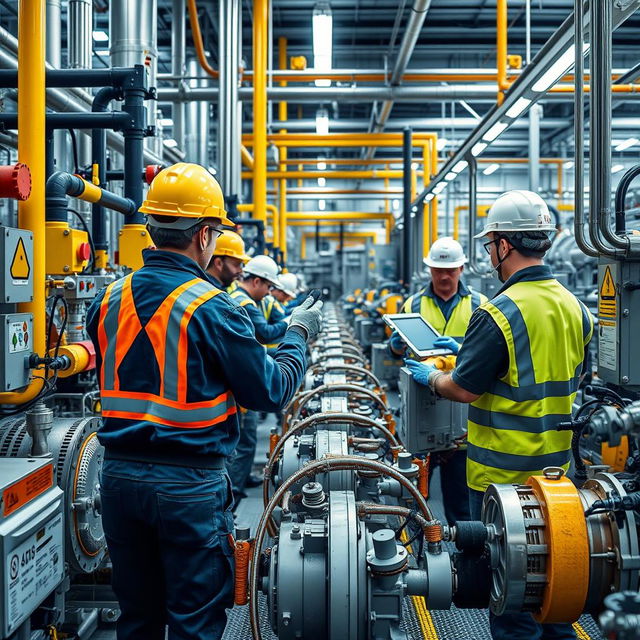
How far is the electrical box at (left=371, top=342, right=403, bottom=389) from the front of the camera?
22.7 ft

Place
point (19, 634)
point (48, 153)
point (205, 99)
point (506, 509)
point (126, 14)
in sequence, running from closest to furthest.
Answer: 1. point (506, 509)
2. point (19, 634)
3. point (48, 153)
4. point (126, 14)
5. point (205, 99)

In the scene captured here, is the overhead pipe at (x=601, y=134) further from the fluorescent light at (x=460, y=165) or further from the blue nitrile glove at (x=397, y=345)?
the fluorescent light at (x=460, y=165)

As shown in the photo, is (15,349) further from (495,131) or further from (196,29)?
(196,29)

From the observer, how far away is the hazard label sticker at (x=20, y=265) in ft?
6.88

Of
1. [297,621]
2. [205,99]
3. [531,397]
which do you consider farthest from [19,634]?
[205,99]

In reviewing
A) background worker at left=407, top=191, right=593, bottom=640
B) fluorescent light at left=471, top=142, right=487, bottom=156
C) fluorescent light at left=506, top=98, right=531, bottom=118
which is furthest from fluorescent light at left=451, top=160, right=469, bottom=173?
background worker at left=407, top=191, right=593, bottom=640

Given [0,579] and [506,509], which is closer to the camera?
[506,509]

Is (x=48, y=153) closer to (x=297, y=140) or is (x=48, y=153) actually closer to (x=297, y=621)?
(x=297, y=621)

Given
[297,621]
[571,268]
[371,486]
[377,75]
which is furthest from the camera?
[571,268]

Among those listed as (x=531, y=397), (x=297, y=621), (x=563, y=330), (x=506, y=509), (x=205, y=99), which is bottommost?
(x=297, y=621)

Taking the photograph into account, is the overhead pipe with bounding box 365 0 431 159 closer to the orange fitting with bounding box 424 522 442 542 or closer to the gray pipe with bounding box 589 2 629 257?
the gray pipe with bounding box 589 2 629 257

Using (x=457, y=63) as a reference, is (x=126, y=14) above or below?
below

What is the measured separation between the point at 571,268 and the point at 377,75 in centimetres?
365

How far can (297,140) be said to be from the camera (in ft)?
35.1
